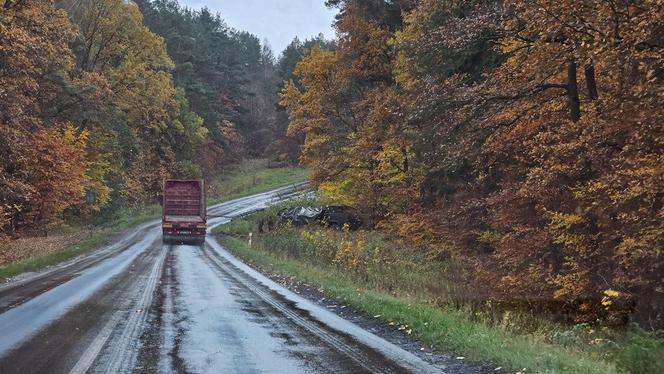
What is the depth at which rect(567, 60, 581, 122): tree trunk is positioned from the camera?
568 inches

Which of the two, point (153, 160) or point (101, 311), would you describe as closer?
point (101, 311)

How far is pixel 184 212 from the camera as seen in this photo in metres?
37.7

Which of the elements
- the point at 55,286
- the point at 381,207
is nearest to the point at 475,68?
the point at 381,207

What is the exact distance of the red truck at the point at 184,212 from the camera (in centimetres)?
3638

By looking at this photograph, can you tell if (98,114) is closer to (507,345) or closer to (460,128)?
(460,128)

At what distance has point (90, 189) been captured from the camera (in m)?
43.9

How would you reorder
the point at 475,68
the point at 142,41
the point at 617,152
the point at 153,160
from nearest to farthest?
1. the point at 617,152
2. the point at 475,68
3. the point at 142,41
4. the point at 153,160

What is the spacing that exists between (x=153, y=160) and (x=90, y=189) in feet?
69.6

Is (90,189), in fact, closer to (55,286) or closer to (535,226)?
(55,286)

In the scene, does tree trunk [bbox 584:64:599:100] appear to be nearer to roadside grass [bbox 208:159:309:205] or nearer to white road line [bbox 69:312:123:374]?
white road line [bbox 69:312:123:374]

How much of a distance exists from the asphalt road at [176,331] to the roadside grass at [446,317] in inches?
35.9

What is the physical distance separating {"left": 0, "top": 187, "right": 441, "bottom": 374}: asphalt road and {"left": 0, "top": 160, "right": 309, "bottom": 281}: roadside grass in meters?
6.05

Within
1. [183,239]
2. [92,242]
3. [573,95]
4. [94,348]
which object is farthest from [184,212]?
[94,348]

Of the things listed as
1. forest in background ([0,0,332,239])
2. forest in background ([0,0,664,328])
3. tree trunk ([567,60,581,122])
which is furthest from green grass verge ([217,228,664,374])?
forest in background ([0,0,332,239])
